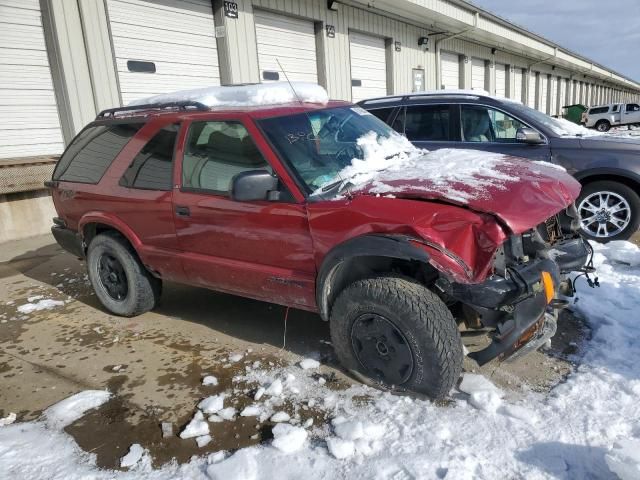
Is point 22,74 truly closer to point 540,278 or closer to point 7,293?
point 7,293

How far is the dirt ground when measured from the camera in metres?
2.83

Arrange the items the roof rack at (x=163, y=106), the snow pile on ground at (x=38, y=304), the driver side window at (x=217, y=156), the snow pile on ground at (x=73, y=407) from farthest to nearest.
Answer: the snow pile on ground at (x=38, y=304), the roof rack at (x=163, y=106), the driver side window at (x=217, y=156), the snow pile on ground at (x=73, y=407)

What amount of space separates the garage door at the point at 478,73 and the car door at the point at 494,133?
52.0 feet

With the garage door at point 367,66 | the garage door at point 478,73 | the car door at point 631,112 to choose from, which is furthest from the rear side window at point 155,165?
the car door at point 631,112

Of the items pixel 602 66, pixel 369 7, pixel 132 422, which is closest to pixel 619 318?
pixel 132 422

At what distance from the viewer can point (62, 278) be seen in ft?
19.2

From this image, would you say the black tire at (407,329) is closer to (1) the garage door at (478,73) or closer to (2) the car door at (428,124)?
(2) the car door at (428,124)

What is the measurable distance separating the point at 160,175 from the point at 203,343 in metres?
1.37

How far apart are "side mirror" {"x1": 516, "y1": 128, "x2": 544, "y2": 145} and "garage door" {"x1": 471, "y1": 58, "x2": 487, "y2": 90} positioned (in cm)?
1612

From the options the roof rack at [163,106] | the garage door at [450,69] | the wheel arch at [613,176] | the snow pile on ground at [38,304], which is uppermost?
the garage door at [450,69]

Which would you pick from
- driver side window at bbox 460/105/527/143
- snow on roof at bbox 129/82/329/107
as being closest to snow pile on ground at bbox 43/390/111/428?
snow on roof at bbox 129/82/329/107

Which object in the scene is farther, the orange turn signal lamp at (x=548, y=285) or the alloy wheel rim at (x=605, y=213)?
the alloy wheel rim at (x=605, y=213)

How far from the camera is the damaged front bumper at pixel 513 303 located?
8.55 ft

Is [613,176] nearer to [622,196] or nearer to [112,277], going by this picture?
[622,196]
